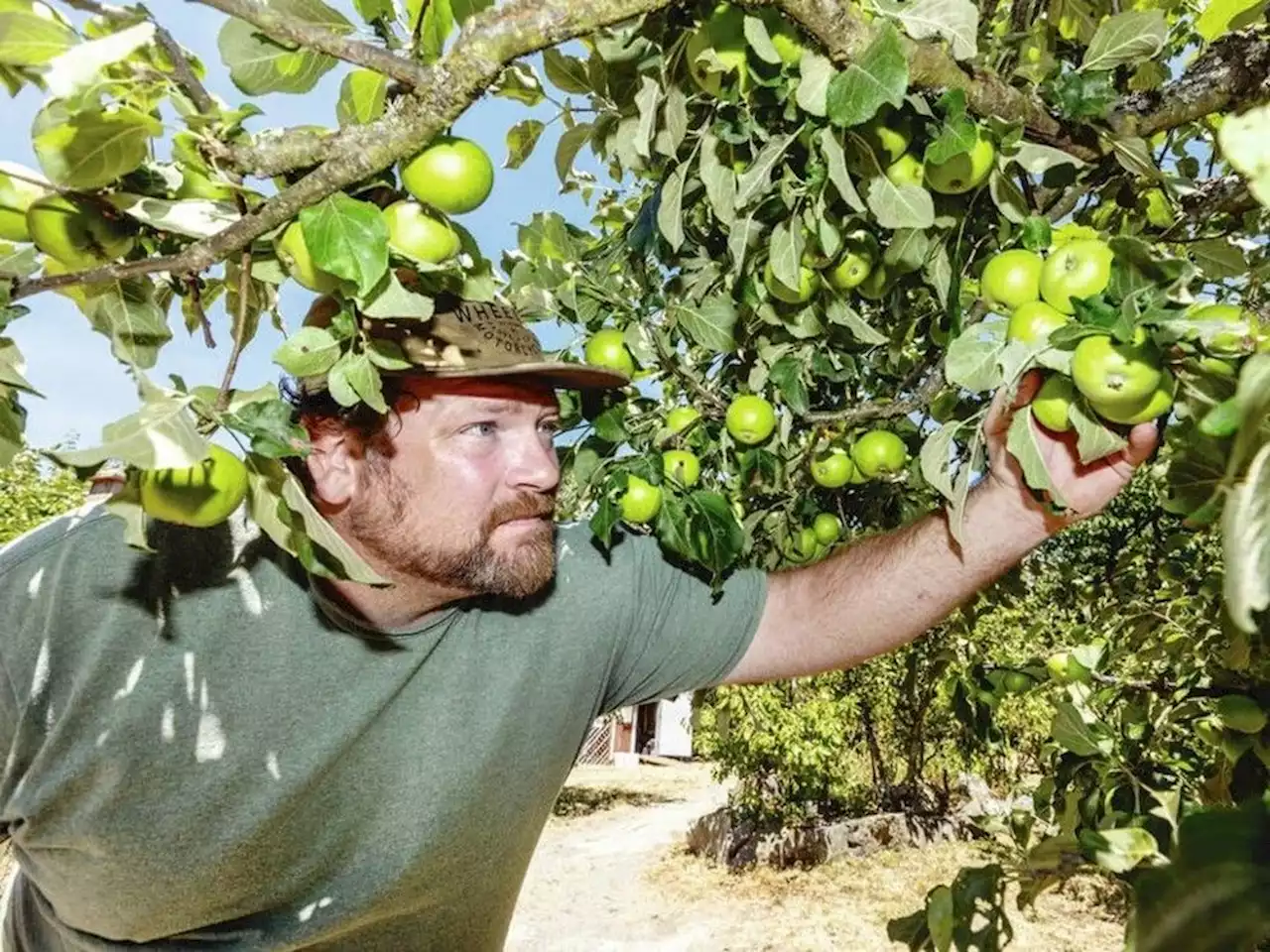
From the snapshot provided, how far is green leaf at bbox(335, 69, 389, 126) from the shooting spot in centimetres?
119

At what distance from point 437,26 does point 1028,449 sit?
1.10m

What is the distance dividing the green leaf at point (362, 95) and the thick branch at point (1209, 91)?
1.22 meters

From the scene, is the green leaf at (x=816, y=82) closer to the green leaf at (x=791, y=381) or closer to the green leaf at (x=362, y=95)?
the green leaf at (x=362, y=95)

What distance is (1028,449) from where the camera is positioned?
1.51m

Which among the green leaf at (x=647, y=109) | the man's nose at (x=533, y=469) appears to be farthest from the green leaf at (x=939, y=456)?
the man's nose at (x=533, y=469)

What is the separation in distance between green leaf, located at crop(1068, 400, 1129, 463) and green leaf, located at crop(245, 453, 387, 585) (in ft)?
3.43

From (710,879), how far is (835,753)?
90.8 inches

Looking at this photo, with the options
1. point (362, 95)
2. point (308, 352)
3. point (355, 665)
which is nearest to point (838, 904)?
point (355, 665)

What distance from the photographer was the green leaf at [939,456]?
1.60 meters

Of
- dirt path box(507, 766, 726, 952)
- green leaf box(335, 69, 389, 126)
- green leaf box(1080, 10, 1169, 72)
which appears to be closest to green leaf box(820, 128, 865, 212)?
green leaf box(1080, 10, 1169, 72)

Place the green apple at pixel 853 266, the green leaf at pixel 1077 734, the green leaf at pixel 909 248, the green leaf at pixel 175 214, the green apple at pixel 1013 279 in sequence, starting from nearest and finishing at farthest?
the green leaf at pixel 175 214
the green apple at pixel 1013 279
the green leaf at pixel 909 248
the green apple at pixel 853 266
the green leaf at pixel 1077 734

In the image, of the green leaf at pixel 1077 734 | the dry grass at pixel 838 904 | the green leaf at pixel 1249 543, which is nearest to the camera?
the green leaf at pixel 1249 543

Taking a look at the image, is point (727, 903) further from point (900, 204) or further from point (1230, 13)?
point (1230, 13)

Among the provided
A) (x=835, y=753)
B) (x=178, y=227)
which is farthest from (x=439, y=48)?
(x=835, y=753)
